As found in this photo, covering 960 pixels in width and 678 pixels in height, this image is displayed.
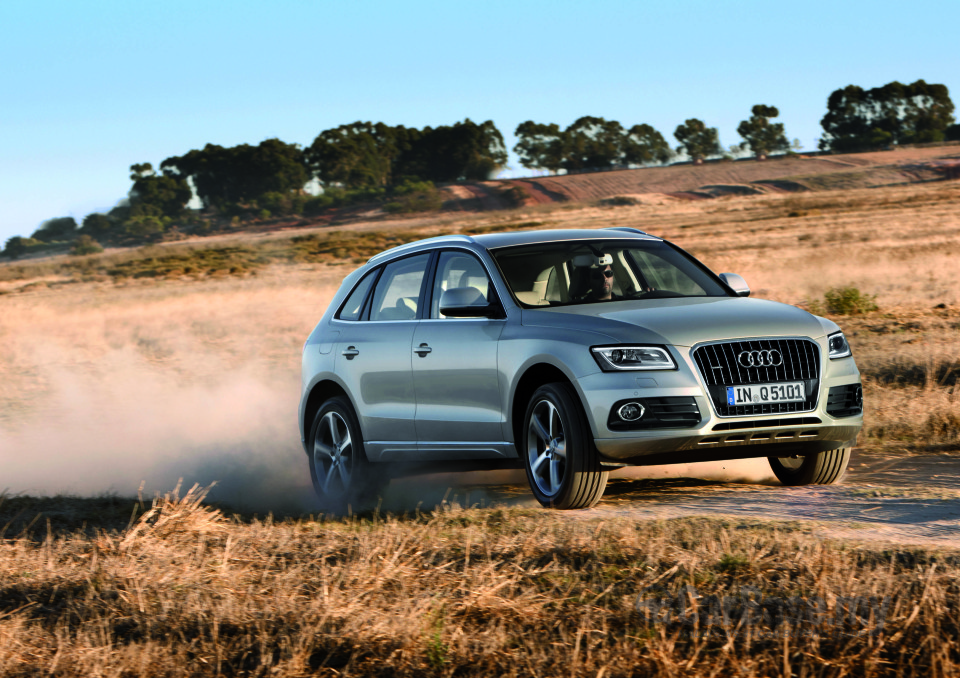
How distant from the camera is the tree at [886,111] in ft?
422

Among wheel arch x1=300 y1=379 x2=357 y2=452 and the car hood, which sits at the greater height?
the car hood

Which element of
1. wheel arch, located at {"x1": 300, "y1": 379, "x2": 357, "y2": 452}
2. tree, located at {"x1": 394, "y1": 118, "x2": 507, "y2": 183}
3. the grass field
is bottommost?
the grass field

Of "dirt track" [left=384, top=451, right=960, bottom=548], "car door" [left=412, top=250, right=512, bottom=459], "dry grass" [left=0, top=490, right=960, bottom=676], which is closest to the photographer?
"dry grass" [left=0, top=490, right=960, bottom=676]

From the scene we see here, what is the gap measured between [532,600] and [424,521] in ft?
6.57

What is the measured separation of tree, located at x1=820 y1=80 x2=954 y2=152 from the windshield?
410 ft

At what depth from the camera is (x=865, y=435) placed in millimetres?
9703

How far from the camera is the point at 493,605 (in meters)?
4.64

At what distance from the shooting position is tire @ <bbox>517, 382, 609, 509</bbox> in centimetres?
635

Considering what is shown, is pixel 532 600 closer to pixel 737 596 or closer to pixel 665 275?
pixel 737 596

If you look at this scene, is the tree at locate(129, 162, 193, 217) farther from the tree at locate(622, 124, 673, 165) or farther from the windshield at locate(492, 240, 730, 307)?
the windshield at locate(492, 240, 730, 307)

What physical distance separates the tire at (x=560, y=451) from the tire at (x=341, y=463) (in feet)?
5.14

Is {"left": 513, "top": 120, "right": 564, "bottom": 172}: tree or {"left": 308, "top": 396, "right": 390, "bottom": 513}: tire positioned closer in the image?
{"left": 308, "top": 396, "right": 390, "bottom": 513}: tire

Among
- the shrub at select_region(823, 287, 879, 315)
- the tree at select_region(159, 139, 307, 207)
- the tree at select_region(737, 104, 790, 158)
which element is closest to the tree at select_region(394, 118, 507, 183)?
the tree at select_region(159, 139, 307, 207)

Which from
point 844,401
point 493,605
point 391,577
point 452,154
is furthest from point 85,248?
point 493,605
